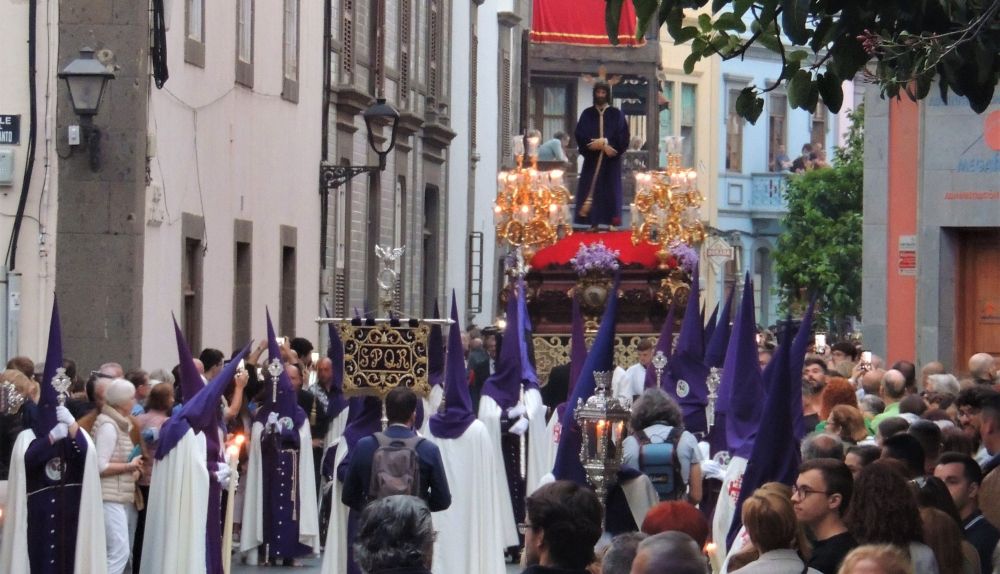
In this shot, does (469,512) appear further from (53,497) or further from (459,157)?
(459,157)

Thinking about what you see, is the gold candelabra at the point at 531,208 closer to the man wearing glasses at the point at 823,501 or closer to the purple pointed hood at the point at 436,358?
the purple pointed hood at the point at 436,358

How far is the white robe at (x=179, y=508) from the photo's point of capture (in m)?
14.6

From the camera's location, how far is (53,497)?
13859 mm


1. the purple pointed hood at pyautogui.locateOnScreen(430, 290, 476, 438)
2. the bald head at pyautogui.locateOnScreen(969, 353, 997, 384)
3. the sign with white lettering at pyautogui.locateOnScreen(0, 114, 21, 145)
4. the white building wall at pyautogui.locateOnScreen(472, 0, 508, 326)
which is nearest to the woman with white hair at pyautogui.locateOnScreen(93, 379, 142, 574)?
the purple pointed hood at pyautogui.locateOnScreen(430, 290, 476, 438)

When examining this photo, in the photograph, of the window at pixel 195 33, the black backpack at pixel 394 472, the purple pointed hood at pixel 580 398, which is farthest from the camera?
the window at pixel 195 33

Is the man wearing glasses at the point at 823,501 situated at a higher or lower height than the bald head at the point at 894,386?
lower

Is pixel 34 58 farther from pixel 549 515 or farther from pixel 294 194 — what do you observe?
pixel 549 515

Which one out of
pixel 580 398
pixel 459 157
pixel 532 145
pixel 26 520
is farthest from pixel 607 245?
pixel 459 157

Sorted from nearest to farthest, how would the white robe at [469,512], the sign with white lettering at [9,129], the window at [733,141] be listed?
the white robe at [469,512]
the sign with white lettering at [9,129]
the window at [733,141]

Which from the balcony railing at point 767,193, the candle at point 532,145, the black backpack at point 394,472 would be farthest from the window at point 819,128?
the black backpack at point 394,472

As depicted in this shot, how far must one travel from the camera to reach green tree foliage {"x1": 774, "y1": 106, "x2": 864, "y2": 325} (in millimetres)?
47125

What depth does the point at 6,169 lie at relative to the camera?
20.2 metres

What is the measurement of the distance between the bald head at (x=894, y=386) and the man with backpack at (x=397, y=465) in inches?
177

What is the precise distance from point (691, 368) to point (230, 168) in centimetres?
889
